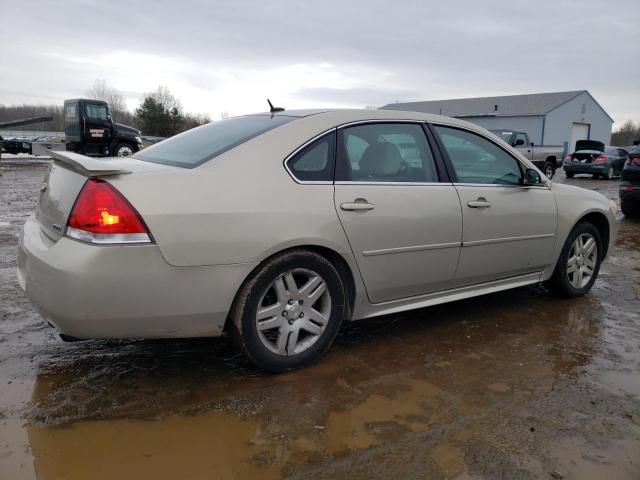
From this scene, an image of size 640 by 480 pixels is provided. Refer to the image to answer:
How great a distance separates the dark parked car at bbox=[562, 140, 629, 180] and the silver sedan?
18.4 metres

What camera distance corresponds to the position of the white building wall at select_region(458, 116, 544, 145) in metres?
43.1

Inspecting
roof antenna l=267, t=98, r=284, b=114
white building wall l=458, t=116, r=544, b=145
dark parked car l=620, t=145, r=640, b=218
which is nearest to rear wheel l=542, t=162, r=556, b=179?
dark parked car l=620, t=145, r=640, b=218

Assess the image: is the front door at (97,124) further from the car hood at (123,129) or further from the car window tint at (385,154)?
the car window tint at (385,154)

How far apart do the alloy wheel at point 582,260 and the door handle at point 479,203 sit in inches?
51.4

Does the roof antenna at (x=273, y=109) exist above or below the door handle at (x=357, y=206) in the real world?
above

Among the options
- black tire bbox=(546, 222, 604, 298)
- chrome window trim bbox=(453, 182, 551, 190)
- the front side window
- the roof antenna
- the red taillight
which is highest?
the front side window

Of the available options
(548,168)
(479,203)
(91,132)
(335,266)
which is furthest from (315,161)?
(548,168)

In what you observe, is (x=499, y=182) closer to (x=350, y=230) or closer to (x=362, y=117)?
(x=362, y=117)

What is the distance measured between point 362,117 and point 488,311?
2044 millimetres

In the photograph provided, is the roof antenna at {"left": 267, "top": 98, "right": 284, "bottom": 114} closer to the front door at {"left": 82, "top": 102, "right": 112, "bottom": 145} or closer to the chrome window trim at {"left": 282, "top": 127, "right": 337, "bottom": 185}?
the chrome window trim at {"left": 282, "top": 127, "right": 337, "bottom": 185}

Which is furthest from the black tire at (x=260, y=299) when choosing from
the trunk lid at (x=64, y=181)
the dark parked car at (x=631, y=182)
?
the dark parked car at (x=631, y=182)

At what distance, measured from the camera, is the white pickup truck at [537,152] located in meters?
18.2

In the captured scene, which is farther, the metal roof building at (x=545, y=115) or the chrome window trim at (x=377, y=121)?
the metal roof building at (x=545, y=115)

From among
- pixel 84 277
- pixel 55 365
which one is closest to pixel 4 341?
pixel 55 365
